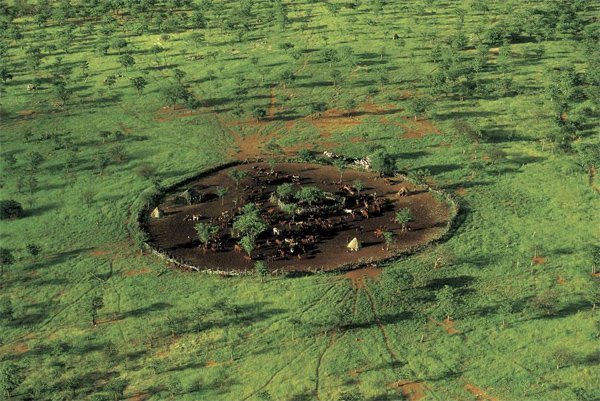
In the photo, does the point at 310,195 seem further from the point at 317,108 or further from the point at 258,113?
the point at 317,108

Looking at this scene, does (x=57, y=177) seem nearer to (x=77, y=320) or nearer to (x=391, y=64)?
(x=77, y=320)

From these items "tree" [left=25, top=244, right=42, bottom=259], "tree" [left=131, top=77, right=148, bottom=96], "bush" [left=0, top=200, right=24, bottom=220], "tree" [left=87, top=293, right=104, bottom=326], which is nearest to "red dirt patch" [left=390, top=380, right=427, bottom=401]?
"tree" [left=87, top=293, right=104, bottom=326]

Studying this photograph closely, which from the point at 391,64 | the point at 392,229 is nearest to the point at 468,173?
the point at 392,229

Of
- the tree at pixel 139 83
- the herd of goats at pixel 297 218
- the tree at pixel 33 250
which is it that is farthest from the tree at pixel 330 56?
the tree at pixel 33 250

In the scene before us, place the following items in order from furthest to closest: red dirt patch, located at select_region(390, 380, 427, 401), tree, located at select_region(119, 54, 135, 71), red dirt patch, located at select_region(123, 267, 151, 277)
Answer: tree, located at select_region(119, 54, 135, 71) < red dirt patch, located at select_region(123, 267, 151, 277) < red dirt patch, located at select_region(390, 380, 427, 401)

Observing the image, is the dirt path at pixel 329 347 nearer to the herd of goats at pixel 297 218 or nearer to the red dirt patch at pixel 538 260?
the herd of goats at pixel 297 218

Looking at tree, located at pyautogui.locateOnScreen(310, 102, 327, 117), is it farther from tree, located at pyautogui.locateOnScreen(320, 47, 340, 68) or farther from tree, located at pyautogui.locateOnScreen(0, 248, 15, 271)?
tree, located at pyautogui.locateOnScreen(0, 248, 15, 271)
